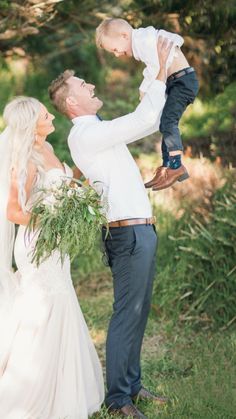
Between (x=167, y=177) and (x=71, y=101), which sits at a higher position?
(x=71, y=101)

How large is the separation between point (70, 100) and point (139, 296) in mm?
1109

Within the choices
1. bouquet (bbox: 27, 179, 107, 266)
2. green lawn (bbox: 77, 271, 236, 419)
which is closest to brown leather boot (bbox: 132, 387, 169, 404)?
green lawn (bbox: 77, 271, 236, 419)

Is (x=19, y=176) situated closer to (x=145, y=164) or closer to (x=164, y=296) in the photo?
(x=164, y=296)

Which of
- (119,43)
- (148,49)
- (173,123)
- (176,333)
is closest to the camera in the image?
(148,49)

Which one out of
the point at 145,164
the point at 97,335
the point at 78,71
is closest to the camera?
the point at 97,335

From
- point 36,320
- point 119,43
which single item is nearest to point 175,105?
point 119,43

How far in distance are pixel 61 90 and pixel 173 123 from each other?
643 mm

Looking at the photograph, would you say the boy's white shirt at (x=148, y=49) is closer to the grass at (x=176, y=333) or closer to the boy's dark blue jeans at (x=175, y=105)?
the boy's dark blue jeans at (x=175, y=105)

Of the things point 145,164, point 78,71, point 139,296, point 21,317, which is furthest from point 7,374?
point 78,71

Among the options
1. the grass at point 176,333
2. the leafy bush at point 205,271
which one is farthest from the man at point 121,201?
the leafy bush at point 205,271

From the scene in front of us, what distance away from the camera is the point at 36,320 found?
471 centimetres

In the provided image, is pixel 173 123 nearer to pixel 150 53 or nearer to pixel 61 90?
pixel 150 53

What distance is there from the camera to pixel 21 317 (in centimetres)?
473

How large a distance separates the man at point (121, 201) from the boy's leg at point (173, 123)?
107 millimetres
